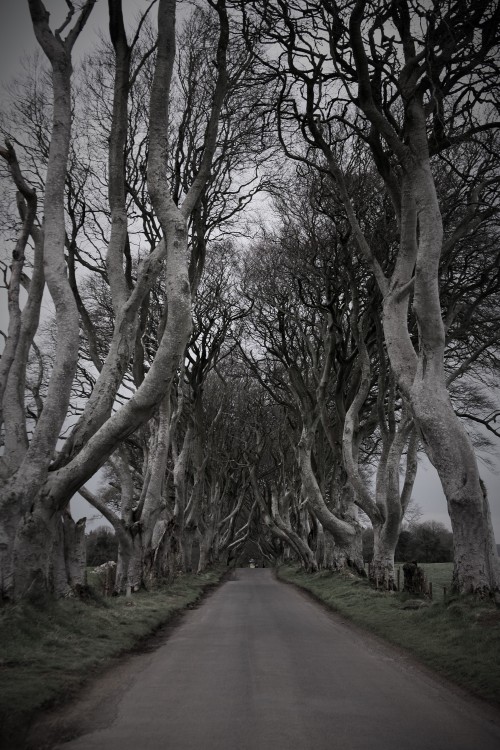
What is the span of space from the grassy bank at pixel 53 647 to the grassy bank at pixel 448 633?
3893 mm

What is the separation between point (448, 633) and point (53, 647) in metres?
5.13

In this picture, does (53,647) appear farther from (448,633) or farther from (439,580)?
(439,580)

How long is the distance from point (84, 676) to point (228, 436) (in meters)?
28.8

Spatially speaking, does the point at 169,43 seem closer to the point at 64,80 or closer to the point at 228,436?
the point at 64,80

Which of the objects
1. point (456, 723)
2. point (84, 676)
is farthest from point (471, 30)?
point (84, 676)

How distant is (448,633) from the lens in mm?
8000

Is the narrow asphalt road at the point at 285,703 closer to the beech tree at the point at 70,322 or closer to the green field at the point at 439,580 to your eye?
the beech tree at the point at 70,322

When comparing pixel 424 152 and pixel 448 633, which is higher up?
pixel 424 152

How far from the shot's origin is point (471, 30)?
32.8ft

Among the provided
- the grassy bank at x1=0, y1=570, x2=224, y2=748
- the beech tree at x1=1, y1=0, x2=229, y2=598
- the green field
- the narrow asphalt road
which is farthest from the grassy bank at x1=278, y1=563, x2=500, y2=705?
the beech tree at x1=1, y1=0, x2=229, y2=598

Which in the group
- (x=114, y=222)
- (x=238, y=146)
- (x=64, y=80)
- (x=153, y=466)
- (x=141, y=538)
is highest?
(x=238, y=146)

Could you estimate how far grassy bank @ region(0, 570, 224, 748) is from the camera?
4.87 m

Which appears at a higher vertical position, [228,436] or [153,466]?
[228,436]

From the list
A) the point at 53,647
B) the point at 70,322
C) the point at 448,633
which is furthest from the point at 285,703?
the point at 70,322
